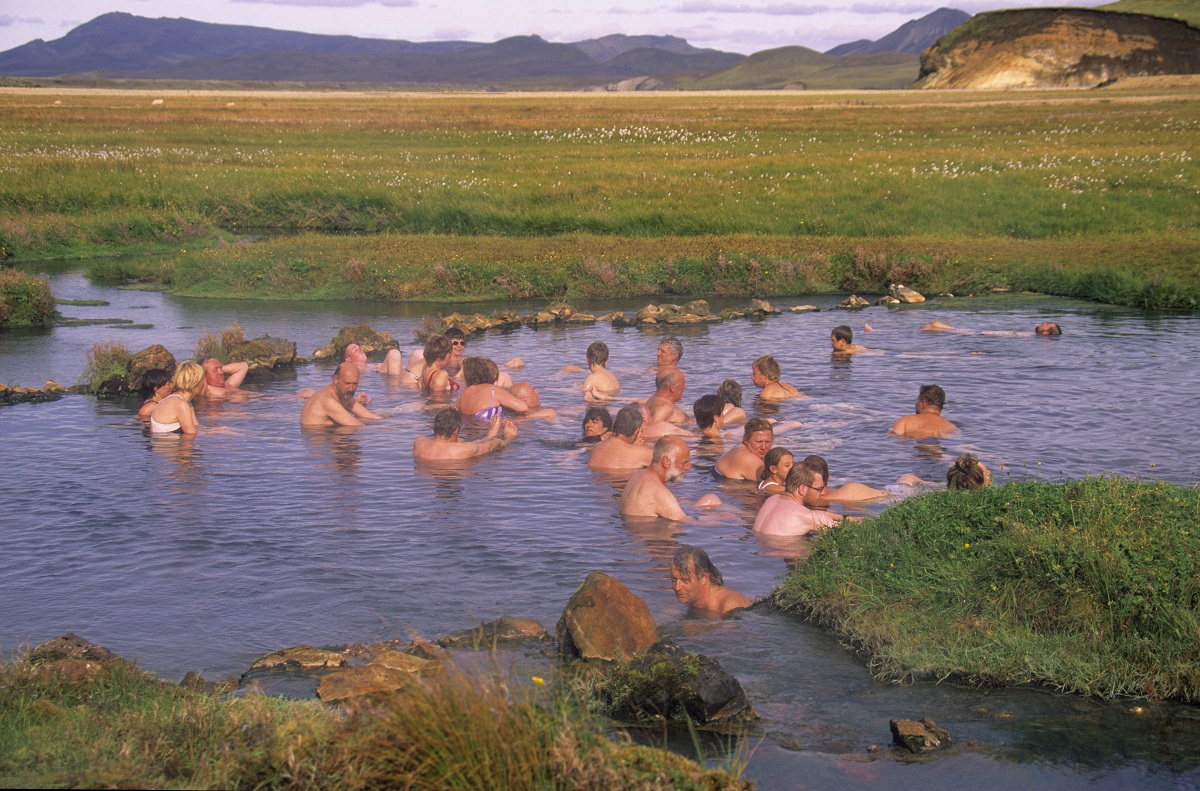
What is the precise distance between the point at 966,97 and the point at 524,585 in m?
84.0

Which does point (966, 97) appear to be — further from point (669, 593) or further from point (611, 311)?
point (669, 593)

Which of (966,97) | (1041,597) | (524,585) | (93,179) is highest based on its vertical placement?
(966,97)

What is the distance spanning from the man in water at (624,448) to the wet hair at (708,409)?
1036 millimetres

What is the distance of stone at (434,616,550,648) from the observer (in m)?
7.93

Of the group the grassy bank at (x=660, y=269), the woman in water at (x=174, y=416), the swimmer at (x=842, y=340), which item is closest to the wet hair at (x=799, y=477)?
the swimmer at (x=842, y=340)

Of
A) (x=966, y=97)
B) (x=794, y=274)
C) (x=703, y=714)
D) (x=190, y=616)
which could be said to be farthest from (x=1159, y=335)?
(x=966, y=97)

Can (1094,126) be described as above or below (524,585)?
above

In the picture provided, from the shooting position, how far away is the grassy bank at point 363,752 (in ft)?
14.9

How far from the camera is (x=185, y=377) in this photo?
14.7 m

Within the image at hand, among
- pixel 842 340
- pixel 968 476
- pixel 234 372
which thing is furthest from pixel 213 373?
pixel 968 476

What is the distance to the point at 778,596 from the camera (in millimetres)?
8742

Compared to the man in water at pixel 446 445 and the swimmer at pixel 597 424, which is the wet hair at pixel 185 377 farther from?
the swimmer at pixel 597 424

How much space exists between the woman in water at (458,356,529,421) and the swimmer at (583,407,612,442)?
1.57 m

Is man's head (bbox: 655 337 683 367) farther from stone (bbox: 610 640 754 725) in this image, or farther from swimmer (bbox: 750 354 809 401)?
stone (bbox: 610 640 754 725)
